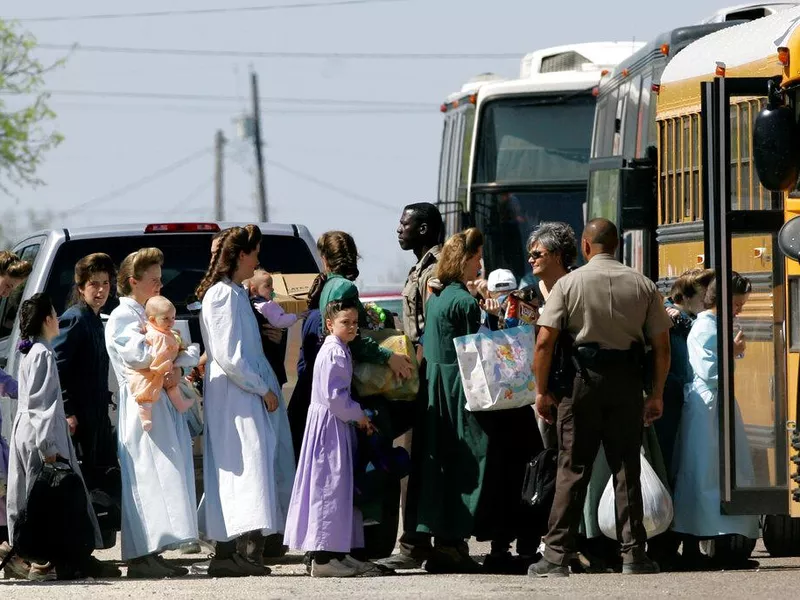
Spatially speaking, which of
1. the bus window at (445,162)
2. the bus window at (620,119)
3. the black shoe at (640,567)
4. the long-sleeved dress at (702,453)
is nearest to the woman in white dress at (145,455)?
the black shoe at (640,567)

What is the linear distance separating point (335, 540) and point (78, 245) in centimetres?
283

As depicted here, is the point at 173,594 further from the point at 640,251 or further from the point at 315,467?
the point at 640,251

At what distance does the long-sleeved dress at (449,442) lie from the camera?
10242 mm

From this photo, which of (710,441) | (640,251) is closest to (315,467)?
(710,441)

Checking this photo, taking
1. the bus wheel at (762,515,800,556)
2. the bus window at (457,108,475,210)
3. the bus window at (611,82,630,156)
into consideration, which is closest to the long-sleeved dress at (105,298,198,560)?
the bus wheel at (762,515,800,556)

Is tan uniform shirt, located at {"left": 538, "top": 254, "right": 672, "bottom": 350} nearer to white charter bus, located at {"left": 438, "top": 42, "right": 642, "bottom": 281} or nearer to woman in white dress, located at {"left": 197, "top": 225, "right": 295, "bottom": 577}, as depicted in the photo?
woman in white dress, located at {"left": 197, "top": 225, "right": 295, "bottom": 577}

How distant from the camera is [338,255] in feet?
34.4

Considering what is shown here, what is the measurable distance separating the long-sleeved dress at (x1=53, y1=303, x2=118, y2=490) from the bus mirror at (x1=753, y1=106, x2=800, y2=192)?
12.1ft

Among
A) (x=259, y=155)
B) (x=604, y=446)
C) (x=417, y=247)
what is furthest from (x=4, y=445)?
(x=259, y=155)

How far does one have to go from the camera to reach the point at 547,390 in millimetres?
9867

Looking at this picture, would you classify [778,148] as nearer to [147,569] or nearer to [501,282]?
[501,282]

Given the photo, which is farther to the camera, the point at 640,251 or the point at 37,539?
the point at 640,251

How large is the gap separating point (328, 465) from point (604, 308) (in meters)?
1.64

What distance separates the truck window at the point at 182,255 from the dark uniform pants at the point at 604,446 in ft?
9.40
